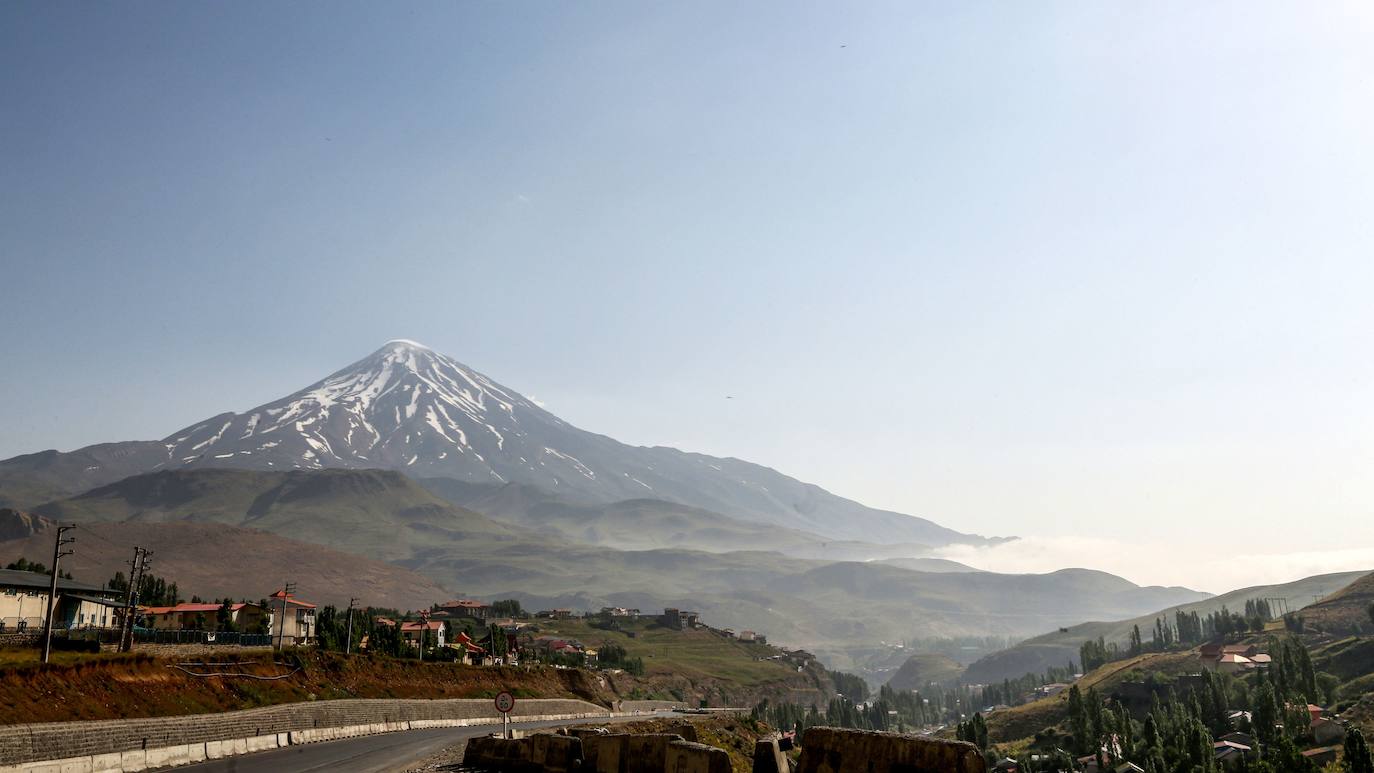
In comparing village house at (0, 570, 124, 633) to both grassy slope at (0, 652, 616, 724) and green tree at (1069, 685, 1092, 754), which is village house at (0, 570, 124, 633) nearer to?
grassy slope at (0, 652, 616, 724)

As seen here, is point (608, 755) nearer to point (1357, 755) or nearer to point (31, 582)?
point (31, 582)

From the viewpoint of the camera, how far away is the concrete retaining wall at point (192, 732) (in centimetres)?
2706

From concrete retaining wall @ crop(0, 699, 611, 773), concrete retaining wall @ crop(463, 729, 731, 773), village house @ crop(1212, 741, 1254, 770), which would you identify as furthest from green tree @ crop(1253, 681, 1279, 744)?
concrete retaining wall @ crop(463, 729, 731, 773)

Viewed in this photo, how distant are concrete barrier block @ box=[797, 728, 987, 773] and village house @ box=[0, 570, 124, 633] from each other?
60788 mm

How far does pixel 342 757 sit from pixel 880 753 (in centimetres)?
2984

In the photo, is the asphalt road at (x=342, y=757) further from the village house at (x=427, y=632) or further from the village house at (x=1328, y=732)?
the village house at (x=1328, y=732)

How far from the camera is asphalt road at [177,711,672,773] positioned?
32350 millimetres

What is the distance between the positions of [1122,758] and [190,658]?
420ft

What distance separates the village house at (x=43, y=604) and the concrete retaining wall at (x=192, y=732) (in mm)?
24583

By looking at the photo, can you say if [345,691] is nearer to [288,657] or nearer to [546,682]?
[288,657]

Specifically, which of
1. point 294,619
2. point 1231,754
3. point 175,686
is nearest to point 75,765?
point 175,686

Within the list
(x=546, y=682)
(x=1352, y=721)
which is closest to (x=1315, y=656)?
→ (x=1352, y=721)

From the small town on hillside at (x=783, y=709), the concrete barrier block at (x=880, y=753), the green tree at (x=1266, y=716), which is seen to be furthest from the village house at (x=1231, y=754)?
the concrete barrier block at (x=880, y=753)

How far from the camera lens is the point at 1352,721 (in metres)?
127
